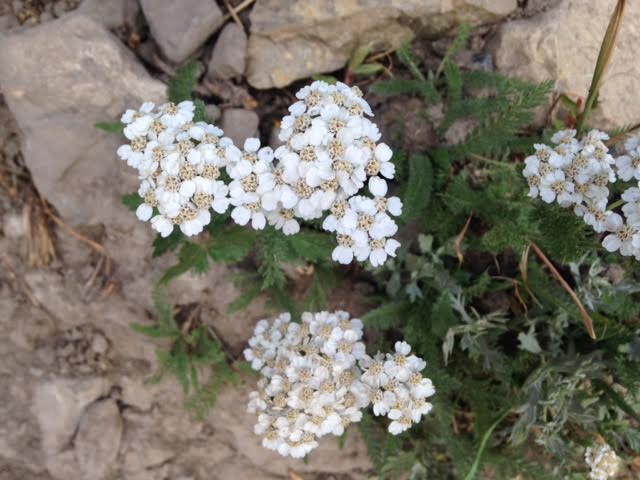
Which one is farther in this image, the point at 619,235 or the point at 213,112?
the point at 213,112

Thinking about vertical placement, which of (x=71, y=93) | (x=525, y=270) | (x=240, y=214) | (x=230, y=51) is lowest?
(x=525, y=270)

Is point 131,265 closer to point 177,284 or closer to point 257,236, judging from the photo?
point 177,284

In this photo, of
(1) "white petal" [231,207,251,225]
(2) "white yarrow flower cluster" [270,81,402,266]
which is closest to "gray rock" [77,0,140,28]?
(2) "white yarrow flower cluster" [270,81,402,266]

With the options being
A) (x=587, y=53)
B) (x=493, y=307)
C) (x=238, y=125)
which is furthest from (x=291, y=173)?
(x=587, y=53)

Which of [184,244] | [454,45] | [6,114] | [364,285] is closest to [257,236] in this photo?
[184,244]

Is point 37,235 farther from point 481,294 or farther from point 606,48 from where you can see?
point 606,48

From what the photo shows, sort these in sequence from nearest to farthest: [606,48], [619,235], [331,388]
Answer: [619,235] → [606,48] → [331,388]

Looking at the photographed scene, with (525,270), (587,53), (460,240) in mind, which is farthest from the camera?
(587,53)
